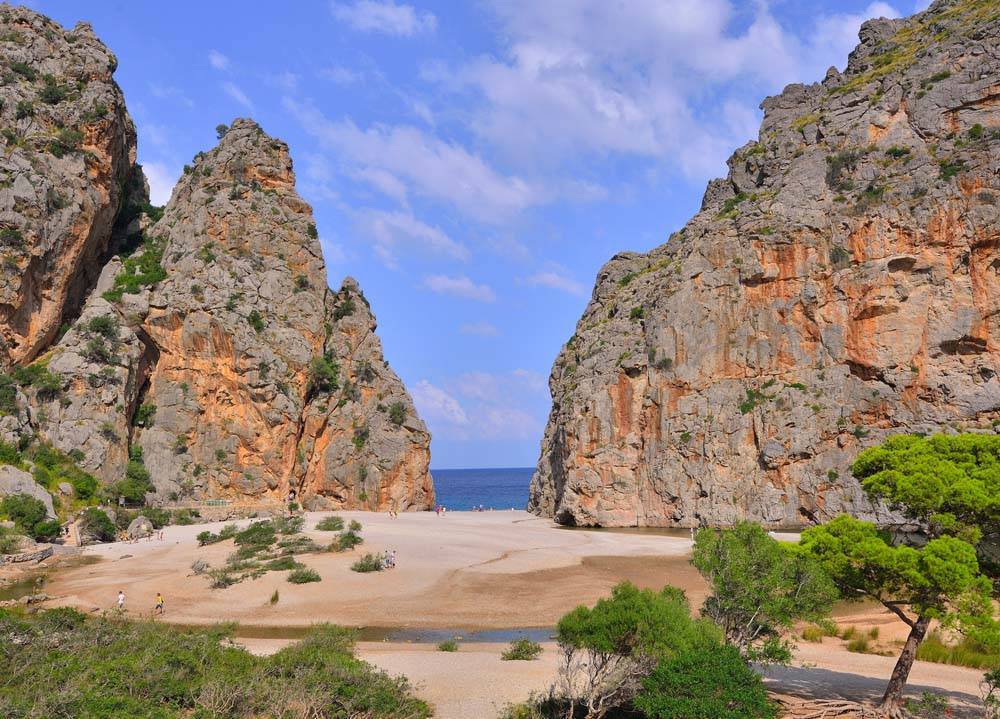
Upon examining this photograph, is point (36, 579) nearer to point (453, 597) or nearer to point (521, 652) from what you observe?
point (453, 597)

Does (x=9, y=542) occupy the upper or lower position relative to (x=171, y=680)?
lower

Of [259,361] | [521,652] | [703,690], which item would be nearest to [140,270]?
[259,361]

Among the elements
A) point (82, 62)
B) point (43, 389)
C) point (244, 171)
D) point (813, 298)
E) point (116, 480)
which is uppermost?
point (82, 62)

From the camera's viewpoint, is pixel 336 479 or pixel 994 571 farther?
pixel 336 479

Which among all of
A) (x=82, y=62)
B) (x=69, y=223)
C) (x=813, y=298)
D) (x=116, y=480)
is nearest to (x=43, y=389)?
(x=116, y=480)

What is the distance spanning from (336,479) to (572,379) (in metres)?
28.4

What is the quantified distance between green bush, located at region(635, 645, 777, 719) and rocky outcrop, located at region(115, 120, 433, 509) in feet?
179

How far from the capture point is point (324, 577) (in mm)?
31188

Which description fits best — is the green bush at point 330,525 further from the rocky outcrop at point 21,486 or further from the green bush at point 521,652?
the green bush at point 521,652

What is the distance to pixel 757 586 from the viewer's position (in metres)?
13.5

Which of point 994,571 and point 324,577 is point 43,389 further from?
point 994,571

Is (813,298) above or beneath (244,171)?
beneath

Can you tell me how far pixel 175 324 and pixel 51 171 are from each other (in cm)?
1696

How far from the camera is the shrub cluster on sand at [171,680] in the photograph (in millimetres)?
10828
